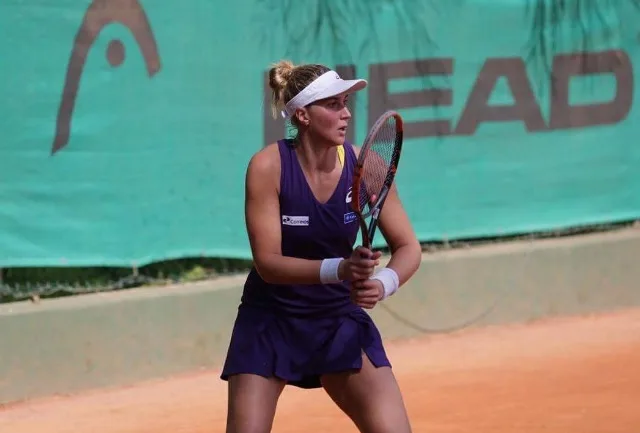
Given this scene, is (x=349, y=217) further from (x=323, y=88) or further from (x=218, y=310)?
(x=218, y=310)

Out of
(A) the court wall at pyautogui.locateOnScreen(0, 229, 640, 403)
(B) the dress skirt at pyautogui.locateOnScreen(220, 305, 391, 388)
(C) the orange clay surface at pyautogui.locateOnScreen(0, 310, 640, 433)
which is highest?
(B) the dress skirt at pyautogui.locateOnScreen(220, 305, 391, 388)

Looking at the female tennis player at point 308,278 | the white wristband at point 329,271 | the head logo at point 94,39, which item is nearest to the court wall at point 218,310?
the head logo at point 94,39

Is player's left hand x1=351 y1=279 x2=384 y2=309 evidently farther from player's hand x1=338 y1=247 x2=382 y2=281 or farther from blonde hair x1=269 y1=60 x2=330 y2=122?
blonde hair x1=269 y1=60 x2=330 y2=122

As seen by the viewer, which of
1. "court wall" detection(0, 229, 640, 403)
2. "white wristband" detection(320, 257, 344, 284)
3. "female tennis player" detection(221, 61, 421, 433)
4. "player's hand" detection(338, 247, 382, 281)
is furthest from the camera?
"court wall" detection(0, 229, 640, 403)

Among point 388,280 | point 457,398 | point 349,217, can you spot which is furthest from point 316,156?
point 457,398

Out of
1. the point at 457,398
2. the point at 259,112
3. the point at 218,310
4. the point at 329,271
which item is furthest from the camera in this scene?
the point at 259,112

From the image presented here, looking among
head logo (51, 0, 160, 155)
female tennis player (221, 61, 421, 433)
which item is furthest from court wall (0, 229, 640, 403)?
female tennis player (221, 61, 421, 433)

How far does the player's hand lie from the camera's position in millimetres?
3906

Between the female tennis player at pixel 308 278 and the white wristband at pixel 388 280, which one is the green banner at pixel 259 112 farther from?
the white wristband at pixel 388 280

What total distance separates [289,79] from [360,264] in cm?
76

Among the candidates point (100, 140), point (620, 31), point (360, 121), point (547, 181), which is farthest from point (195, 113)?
point (620, 31)

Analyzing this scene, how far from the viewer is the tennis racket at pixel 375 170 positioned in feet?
13.2

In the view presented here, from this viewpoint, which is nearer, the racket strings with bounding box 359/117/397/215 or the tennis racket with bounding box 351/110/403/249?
the tennis racket with bounding box 351/110/403/249

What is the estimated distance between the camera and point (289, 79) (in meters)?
4.31
